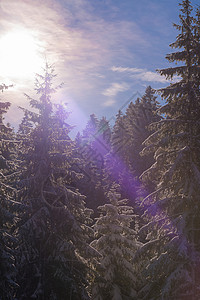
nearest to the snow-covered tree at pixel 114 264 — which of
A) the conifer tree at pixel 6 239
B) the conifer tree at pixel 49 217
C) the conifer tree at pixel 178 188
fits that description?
the conifer tree at pixel 49 217

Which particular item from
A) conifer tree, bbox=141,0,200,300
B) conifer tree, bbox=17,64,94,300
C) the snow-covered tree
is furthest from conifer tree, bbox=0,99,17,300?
conifer tree, bbox=141,0,200,300

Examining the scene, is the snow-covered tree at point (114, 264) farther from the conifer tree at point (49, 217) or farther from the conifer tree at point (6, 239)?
the conifer tree at point (6, 239)

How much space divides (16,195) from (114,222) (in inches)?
230

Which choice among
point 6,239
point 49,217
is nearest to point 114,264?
point 49,217

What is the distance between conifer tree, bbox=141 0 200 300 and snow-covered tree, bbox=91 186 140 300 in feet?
11.5

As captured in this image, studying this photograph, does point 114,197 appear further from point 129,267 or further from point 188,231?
point 188,231

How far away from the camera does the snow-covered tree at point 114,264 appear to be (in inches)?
557

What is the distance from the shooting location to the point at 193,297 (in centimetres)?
934

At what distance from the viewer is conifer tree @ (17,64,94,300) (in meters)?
12.1

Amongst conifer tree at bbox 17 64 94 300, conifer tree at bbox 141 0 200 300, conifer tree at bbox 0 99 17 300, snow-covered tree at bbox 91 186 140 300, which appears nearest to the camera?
conifer tree at bbox 141 0 200 300

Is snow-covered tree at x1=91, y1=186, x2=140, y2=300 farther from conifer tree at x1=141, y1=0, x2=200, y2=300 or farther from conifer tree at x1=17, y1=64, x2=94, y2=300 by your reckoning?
conifer tree at x1=141, y1=0, x2=200, y2=300

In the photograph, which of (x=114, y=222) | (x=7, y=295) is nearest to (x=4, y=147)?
(x=7, y=295)

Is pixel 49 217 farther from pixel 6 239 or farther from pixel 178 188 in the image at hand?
pixel 178 188

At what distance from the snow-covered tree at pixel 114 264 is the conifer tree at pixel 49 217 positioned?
46.6 inches
